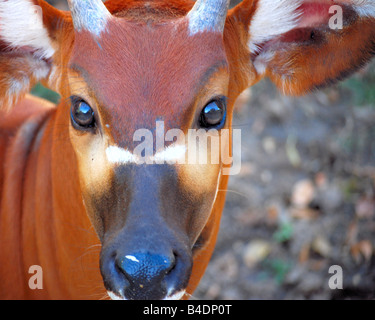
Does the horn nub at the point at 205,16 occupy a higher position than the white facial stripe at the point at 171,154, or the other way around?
the horn nub at the point at 205,16

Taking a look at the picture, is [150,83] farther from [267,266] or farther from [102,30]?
[267,266]

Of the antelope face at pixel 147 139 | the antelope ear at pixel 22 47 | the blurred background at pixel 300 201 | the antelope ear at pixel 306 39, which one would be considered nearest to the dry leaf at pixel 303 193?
the blurred background at pixel 300 201

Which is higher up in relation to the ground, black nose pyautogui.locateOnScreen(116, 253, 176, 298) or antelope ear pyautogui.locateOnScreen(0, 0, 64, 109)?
antelope ear pyautogui.locateOnScreen(0, 0, 64, 109)

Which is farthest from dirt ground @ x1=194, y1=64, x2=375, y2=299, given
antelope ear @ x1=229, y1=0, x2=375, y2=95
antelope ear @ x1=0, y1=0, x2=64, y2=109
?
antelope ear @ x1=0, y1=0, x2=64, y2=109

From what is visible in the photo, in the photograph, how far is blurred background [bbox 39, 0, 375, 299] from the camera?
5.36 m

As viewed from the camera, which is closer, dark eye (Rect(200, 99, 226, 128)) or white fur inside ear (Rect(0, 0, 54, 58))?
dark eye (Rect(200, 99, 226, 128))

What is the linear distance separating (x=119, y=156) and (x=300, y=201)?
12.2 ft

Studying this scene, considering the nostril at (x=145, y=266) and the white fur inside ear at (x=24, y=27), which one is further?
the white fur inside ear at (x=24, y=27)

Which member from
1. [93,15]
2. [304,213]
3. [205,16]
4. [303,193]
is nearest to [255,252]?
[304,213]

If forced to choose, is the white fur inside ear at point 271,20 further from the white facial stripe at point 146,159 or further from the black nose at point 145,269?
the black nose at point 145,269

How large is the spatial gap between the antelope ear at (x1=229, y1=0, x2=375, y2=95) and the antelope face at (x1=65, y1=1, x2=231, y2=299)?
549mm

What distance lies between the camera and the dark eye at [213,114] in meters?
2.87

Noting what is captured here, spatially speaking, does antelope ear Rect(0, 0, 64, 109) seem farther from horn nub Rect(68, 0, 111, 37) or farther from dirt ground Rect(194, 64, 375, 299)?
dirt ground Rect(194, 64, 375, 299)
